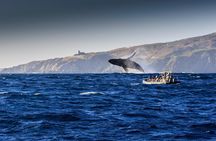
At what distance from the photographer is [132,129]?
135 ft

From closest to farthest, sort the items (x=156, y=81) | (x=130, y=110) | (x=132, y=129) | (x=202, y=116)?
(x=132, y=129) → (x=202, y=116) → (x=130, y=110) → (x=156, y=81)

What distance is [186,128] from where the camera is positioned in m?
41.7

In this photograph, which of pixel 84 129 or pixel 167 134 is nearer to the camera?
pixel 167 134

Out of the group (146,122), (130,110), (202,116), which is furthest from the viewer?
(130,110)

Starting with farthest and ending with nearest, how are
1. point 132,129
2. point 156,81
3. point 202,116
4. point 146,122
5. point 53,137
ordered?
point 156,81 < point 202,116 < point 146,122 < point 132,129 < point 53,137

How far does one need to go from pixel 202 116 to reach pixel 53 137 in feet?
57.9

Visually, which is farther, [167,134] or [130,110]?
[130,110]

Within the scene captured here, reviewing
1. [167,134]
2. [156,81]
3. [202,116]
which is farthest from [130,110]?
[156,81]

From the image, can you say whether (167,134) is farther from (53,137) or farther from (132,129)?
(53,137)

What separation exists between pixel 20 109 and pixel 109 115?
1136 cm

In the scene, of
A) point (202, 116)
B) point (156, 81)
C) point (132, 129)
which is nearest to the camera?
point (132, 129)

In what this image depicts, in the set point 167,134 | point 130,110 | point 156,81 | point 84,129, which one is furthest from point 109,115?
point 156,81

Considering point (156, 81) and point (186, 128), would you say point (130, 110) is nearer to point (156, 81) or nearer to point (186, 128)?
point (186, 128)

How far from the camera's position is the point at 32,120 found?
4709 cm
